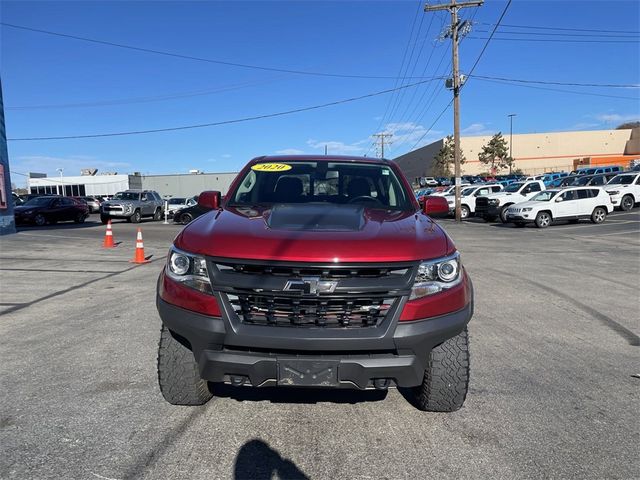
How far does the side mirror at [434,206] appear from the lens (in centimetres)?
447

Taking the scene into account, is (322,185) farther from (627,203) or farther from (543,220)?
(627,203)

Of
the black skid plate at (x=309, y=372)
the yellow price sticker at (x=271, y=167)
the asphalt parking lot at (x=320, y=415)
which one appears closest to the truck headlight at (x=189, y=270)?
the black skid plate at (x=309, y=372)

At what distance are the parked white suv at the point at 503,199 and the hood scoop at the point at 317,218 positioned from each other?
2153 cm

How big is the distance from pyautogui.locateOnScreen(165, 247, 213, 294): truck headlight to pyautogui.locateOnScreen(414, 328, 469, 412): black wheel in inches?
59.9

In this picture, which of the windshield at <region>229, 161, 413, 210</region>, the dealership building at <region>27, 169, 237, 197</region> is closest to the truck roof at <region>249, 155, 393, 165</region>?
the windshield at <region>229, 161, 413, 210</region>

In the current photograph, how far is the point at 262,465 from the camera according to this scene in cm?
288

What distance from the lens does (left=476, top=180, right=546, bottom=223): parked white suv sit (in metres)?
24.8

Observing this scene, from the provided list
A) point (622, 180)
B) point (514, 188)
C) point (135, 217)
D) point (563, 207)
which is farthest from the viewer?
point (135, 217)

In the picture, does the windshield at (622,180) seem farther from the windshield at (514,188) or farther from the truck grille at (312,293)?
the truck grille at (312,293)

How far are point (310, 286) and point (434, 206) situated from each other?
2.06m

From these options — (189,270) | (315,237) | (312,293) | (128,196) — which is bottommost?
(312,293)

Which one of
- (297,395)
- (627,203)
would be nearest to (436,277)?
(297,395)

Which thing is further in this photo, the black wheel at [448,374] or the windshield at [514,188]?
the windshield at [514,188]

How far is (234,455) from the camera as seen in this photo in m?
2.98
